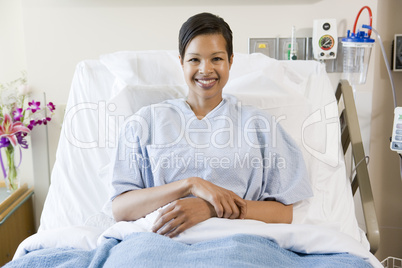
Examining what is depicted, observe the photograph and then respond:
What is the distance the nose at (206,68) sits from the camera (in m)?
1.39

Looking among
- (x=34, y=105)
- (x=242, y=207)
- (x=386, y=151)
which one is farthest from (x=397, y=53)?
(x=34, y=105)

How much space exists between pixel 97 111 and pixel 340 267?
1.11 metres

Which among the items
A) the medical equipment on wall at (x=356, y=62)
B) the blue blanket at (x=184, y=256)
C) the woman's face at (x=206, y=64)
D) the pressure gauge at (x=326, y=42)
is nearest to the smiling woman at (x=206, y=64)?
the woman's face at (x=206, y=64)

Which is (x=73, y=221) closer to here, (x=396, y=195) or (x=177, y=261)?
(x=177, y=261)

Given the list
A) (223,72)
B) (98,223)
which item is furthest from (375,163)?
(98,223)

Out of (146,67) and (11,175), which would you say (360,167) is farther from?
(11,175)

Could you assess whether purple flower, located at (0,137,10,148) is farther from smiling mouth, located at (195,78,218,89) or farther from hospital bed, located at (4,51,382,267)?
smiling mouth, located at (195,78,218,89)

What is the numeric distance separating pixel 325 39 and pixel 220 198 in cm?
105

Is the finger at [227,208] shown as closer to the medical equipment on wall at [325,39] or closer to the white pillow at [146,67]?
the white pillow at [146,67]

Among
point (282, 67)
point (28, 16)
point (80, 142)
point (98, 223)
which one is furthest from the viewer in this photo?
point (28, 16)

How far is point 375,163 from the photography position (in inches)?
85.3

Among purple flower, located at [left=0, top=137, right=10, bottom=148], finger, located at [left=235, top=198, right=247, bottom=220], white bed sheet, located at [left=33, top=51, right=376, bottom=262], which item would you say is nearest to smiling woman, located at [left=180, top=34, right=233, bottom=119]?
white bed sheet, located at [left=33, top=51, right=376, bottom=262]

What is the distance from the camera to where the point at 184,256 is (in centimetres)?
101

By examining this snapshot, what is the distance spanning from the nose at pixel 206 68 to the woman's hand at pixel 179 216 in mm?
418
